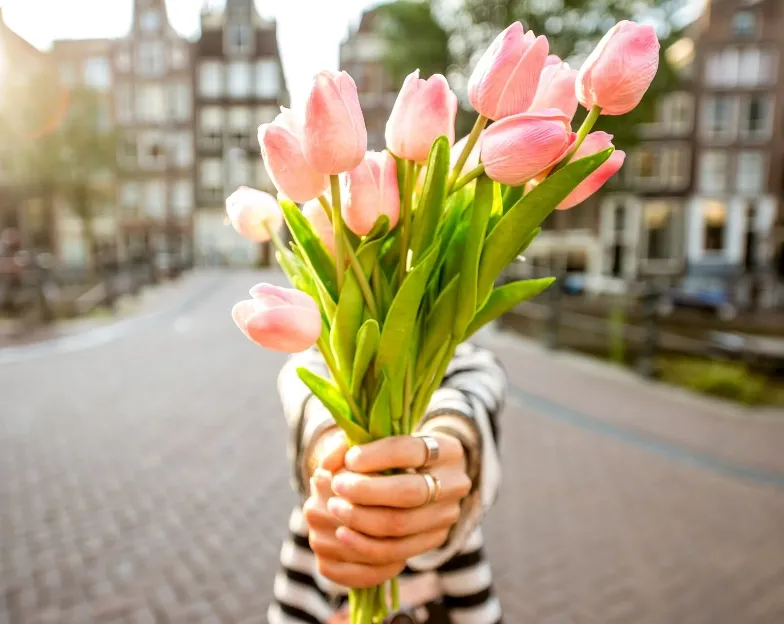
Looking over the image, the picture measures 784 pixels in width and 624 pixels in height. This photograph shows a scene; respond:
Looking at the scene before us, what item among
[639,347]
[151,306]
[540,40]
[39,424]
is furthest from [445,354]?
[151,306]

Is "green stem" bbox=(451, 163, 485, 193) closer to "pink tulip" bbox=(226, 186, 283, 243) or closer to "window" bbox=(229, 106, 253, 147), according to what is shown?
"pink tulip" bbox=(226, 186, 283, 243)

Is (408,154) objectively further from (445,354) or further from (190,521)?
(190,521)

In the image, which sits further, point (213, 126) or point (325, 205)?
point (213, 126)

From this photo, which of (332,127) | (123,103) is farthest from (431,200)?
(123,103)

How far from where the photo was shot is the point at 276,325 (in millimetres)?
631

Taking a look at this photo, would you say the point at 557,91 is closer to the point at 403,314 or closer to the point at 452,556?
the point at 403,314

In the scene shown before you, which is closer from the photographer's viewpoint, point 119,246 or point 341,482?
point 341,482

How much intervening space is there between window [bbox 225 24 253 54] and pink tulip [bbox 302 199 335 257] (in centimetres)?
2863

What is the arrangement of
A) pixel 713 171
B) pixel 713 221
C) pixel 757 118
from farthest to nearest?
pixel 713 221, pixel 713 171, pixel 757 118

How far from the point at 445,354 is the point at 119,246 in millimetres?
29741

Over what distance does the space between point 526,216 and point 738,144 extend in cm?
2620

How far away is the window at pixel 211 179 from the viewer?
1072 inches

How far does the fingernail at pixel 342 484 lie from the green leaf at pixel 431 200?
0.84ft

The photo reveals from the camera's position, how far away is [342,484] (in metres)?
0.74
